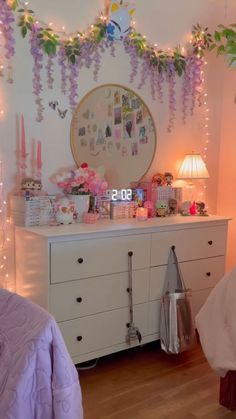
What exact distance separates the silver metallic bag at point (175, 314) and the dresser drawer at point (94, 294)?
0.53ft

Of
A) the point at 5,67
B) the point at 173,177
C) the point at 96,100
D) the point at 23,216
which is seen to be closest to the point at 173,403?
the point at 23,216

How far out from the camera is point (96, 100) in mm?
2648

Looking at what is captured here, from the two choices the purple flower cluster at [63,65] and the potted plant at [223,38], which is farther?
the potted plant at [223,38]

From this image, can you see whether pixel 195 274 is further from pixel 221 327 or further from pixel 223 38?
pixel 223 38

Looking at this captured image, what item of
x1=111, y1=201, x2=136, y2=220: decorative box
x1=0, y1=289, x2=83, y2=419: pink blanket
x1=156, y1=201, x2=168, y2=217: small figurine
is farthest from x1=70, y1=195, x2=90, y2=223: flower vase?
x1=0, y1=289, x2=83, y2=419: pink blanket

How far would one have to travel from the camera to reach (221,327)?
75.7 inches

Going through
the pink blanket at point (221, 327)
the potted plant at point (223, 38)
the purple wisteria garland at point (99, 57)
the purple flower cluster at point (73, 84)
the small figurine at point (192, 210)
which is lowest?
the pink blanket at point (221, 327)

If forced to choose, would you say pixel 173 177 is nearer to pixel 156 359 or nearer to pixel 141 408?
pixel 156 359

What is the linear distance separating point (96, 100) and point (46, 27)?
1.72 feet

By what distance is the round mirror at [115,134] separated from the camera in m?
2.61

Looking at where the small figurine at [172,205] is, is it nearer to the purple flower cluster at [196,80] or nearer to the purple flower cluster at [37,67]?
the purple flower cluster at [196,80]

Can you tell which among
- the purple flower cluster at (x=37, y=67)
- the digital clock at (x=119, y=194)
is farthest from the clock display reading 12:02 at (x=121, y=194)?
the purple flower cluster at (x=37, y=67)

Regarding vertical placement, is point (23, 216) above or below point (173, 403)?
above

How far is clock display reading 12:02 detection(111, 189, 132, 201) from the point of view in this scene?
2.74m
